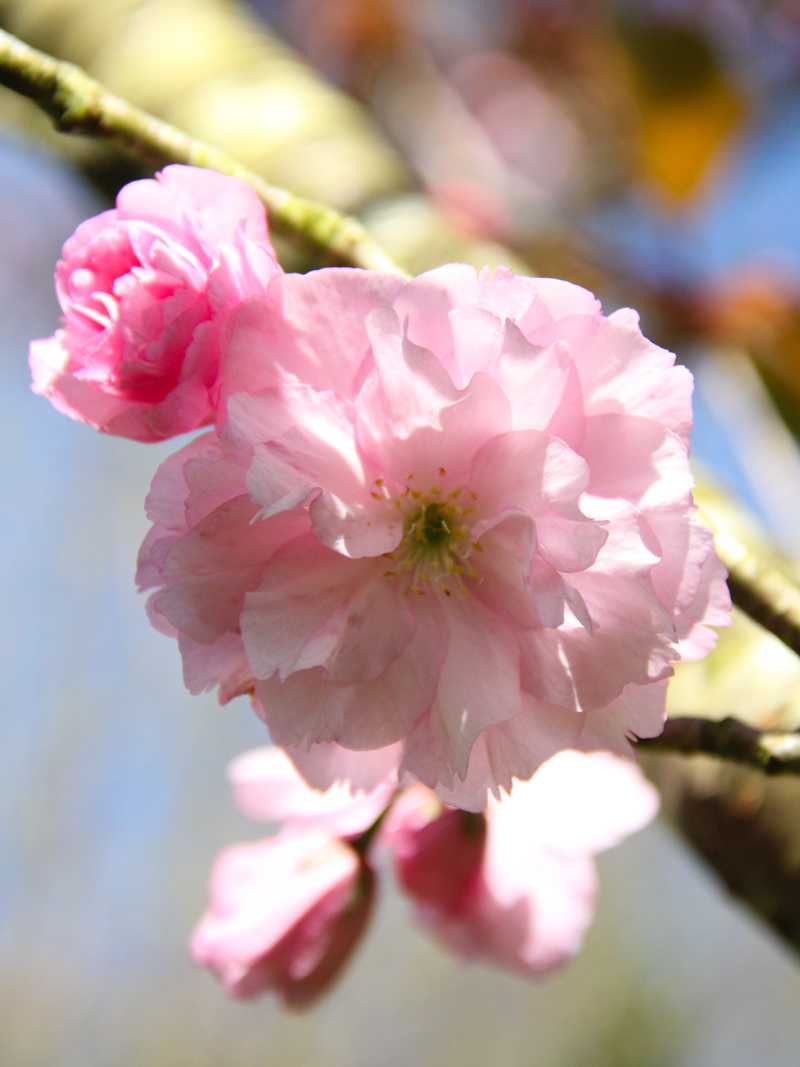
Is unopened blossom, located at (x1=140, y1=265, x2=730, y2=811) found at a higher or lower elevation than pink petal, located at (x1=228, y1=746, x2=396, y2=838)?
higher

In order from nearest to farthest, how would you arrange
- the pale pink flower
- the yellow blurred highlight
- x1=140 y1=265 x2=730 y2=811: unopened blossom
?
x1=140 y1=265 x2=730 y2=811: unopened blossom → the pale pink flower → the yellow blurred highlight

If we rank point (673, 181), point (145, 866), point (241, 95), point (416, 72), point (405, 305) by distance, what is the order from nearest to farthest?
point (405, 305)
point (241, 95)
point (673, 181)
point (416, 72)
point (145, 866)

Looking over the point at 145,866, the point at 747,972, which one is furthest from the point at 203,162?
the point at 747,972

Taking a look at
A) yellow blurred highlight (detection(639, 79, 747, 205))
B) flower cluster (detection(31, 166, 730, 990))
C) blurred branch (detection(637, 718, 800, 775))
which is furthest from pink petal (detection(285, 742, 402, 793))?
yellow blurred highlight (detection(639, 79, 747, 205))

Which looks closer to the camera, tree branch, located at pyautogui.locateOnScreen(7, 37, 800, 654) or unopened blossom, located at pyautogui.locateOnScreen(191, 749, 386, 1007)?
tree branch, located at pyautogui.locateOnScreen(7, 37, 800, 654)

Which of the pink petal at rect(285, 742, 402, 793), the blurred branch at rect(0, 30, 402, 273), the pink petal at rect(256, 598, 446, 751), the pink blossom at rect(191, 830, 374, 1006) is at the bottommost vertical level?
the pink blossom at rect(191, 830, 374, 1006)

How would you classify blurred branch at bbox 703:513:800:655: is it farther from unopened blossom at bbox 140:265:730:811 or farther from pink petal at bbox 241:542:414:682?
pink petal at bbox 241:542:414:682

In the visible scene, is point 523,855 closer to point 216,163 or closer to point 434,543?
point 434,543

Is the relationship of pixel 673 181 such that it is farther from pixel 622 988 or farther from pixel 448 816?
pixel 622 988
